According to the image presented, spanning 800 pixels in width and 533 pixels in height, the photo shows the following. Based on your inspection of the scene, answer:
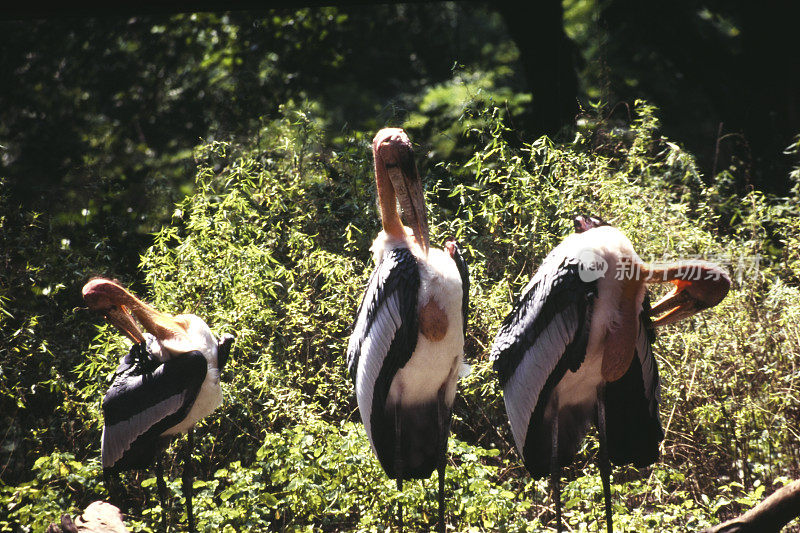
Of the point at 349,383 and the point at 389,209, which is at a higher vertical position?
the point at 389,209

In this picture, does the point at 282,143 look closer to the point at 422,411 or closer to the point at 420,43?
the point at 422,411

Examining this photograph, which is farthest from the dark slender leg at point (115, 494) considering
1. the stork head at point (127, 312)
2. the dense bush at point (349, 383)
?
the stork head at point (127, 312)

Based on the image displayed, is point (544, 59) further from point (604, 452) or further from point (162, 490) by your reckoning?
point (162, 490)

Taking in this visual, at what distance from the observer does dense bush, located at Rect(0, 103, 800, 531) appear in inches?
152

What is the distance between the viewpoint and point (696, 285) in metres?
2.98

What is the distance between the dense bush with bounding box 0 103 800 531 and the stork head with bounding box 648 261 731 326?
41.8 inches

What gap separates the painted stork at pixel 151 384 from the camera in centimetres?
365

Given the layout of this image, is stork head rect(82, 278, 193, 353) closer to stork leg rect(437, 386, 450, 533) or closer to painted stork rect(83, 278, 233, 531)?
painted stork rect(83, 278, 233, 531)

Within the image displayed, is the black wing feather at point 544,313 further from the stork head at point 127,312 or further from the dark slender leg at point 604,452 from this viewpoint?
the stork head at point 127,312

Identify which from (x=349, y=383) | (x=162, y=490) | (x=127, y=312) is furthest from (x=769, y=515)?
(x=127, y=312)

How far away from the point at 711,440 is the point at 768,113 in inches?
175

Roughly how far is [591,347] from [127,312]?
87.0 inches

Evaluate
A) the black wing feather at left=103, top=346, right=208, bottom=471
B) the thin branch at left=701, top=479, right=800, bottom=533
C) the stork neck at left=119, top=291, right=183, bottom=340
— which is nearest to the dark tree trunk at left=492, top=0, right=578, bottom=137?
the stork neck at left=119, top=291, right=183, bottom=340

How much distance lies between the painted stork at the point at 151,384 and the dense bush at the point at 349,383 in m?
0.37
